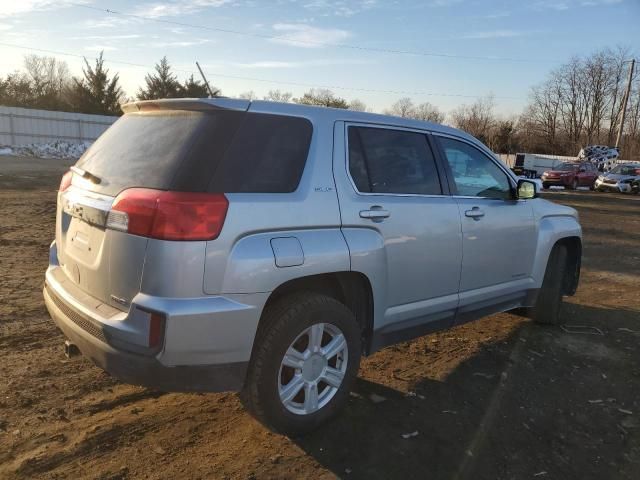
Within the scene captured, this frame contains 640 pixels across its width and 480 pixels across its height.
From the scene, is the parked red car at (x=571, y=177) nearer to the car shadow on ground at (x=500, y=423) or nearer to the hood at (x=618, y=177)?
the hood at (x=618, y=177)

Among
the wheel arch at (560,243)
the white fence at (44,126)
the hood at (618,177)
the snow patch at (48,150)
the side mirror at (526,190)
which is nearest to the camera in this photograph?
the side mirror at (526,190)

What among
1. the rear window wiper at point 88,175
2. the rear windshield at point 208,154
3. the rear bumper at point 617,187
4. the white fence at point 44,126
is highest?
the white fence at point 44,126

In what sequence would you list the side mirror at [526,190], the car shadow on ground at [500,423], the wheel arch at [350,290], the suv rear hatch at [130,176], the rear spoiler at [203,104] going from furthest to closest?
1. the side mirror at [526,190]
2. the wheel arch at [350,290]
3. the car shadow on ground at [500,423]
4. the rear spoiler at [203,104]
5. the suv rear hatch at [130,176]

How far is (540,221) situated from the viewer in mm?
4805

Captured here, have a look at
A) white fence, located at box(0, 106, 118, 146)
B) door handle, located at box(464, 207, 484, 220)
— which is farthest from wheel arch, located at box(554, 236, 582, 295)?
white fence, located at box(0, 106, 118, 146)

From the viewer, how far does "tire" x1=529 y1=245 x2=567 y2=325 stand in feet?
17.1

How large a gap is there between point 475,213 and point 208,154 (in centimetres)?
224

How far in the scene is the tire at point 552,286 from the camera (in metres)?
5.23

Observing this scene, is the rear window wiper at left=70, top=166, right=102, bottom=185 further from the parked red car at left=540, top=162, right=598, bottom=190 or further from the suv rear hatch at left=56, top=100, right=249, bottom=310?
the parked red car at left=540, top=162, right=598, bottom=190

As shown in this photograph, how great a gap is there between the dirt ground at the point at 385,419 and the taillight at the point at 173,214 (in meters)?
1.26

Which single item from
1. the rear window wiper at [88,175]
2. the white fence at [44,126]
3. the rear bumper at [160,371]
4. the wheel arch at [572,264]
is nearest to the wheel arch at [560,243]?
the wheel arch at [572,264]

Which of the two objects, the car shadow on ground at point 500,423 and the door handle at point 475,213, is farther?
the door handle at point 475,213

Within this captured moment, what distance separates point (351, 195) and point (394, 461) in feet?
5.08

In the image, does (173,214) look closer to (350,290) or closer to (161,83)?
(350,290)
